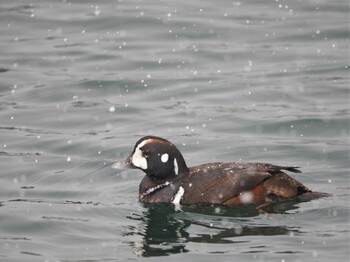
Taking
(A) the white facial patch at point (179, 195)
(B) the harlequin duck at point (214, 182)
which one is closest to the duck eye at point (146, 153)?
(B) the harlequin duck at point (214, 182)

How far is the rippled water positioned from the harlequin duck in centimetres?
14

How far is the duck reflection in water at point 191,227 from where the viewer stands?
10.9 m

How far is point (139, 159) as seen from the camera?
490 inches

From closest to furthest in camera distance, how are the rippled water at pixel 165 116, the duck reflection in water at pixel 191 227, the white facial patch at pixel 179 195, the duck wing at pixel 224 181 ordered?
the duck reflection in water at pixel 191 227
the rippled water at pixel 165 116
the duck wing at pixel 224 181
the white facial patch at pixel 179 195

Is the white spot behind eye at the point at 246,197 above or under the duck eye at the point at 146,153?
under

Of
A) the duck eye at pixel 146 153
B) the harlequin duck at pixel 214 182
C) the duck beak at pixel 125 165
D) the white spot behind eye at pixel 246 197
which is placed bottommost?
the white spot behind eye at pixel 246 197

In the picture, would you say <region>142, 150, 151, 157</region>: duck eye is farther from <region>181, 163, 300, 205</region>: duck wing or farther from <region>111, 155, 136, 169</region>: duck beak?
<region>181, 163, 300, 205</region>: duck wing

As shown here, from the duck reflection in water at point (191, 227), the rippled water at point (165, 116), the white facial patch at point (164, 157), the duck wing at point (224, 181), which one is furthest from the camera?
the white facial patch at point (164, 157)

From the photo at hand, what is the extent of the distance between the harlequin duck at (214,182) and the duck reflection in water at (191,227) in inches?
4.0

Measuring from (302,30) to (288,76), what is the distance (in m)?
2.55

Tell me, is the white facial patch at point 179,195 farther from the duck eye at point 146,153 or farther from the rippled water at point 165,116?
the duck eye at point 146,153

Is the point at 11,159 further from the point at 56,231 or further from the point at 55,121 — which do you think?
the point at 56,231

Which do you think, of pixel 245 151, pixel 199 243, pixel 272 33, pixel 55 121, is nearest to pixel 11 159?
pixel 55 121

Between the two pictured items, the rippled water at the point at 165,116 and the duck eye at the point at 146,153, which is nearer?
the rippled water at the point at 165,116
